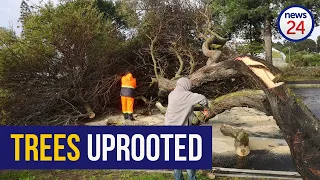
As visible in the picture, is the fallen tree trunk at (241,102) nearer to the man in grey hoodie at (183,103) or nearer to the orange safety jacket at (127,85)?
the man in grey hoodie at (183,103)

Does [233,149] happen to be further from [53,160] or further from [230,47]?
[230,47]

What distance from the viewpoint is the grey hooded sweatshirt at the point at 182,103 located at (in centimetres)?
407

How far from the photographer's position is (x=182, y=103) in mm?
4070

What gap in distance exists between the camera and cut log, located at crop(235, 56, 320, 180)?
12.6 feet

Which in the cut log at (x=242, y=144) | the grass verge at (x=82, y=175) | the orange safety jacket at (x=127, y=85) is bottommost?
the grass verge at (x=82, y=175)

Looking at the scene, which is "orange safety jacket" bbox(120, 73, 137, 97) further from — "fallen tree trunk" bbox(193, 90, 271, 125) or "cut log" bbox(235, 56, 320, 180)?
"cut log" bbox(235, 56, 320, 180)

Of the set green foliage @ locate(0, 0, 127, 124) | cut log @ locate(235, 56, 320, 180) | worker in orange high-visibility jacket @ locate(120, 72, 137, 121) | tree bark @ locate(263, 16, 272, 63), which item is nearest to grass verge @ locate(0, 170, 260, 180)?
cut log @ locate(235, 56, 320, 180)

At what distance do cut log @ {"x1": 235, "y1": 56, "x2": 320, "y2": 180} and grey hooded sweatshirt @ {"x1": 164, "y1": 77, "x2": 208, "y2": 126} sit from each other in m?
0.90

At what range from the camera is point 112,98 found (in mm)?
9703

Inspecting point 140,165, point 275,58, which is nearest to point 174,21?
point 140,165

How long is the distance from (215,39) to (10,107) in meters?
5.09

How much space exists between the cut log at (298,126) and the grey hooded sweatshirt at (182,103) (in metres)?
0.90

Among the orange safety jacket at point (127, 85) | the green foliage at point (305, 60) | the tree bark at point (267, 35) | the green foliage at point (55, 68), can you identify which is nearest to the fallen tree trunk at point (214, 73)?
the orange safety jacket at point (127, 85)

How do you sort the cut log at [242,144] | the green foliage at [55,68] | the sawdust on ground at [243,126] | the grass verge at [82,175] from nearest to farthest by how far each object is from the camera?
the grass verge at [82,175], the cut log at [242,144], the sawdust on ground at [243,126], the green foliage at [55,68]
